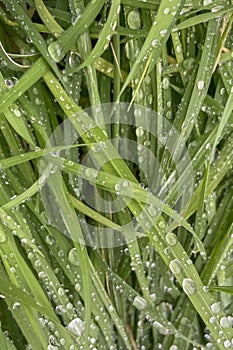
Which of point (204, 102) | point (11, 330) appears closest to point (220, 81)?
point (204, 102)

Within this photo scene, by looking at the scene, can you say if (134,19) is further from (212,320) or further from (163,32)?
(212,320)

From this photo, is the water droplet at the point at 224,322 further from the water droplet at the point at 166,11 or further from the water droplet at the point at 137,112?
the water droplet at the point at 166,11

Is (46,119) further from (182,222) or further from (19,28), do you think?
(182,222)

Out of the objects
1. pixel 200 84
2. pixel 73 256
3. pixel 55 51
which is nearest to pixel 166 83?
pixel 200 84

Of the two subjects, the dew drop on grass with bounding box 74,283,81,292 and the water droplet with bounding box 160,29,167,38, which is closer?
the water droplet with bounding box 160,29,167,38

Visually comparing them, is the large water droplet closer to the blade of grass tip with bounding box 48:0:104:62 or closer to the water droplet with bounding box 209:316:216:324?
the blade of grass tip with bounding box 48:0:104:62

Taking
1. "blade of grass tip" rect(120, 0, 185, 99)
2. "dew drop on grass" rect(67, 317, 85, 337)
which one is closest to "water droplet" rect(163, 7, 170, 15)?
"blade of grass tip" rect(120, 0, 185, 99)

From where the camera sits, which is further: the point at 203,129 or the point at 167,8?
the point at 203,129
